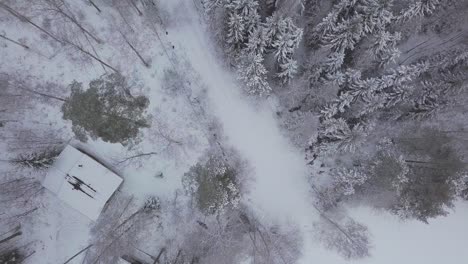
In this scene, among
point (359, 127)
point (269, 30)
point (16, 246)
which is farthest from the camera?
point (16, 246)

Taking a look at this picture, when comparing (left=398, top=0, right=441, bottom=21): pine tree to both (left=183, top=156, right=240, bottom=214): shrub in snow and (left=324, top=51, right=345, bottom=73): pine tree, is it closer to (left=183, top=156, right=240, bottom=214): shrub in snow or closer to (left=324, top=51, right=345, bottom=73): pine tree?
(left=324, top=51, right=345, bottom=73): pine tree

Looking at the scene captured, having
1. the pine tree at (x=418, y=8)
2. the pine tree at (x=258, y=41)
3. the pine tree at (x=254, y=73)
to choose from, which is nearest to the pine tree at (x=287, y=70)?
the pine tree at (x=254, y=73)

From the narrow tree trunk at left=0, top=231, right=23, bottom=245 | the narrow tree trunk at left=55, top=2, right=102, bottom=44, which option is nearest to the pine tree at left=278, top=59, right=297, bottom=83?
the narrow tree trunk at left=55, top=2, right=102, bottom=44

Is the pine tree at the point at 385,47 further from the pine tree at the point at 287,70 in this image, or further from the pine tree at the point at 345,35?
the pine tree at the point at 287,70

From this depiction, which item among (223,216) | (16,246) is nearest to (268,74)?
(223,216)

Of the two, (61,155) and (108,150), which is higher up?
(108,150)

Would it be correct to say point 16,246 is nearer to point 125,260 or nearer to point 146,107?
point 125,260
